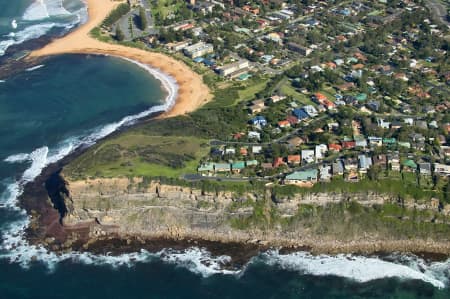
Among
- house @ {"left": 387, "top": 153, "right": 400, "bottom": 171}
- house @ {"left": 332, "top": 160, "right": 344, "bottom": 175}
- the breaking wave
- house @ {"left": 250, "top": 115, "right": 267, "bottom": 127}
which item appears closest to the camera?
house @ {"left": 332, "top": 160, "right": 344, "bottom": 175}

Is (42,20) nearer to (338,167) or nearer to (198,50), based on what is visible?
(198,50)

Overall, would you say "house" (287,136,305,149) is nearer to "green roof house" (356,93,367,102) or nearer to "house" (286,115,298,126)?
"house" (286,115,298,126)

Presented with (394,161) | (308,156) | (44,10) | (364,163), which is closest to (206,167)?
(308,156)

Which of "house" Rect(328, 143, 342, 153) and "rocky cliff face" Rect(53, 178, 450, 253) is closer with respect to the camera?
"rocky cliff face" Rect(53, 178, 450, 253)

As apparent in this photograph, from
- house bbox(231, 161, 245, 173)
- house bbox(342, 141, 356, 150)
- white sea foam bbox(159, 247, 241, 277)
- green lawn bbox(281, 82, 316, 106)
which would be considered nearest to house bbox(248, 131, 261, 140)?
house bbox(231, 161, 245, 173)

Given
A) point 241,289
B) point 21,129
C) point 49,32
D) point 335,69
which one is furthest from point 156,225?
point 49,32

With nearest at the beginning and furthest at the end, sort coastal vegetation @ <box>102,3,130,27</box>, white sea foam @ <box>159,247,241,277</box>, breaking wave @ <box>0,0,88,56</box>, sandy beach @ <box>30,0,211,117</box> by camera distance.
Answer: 1. white sea foam @ <box>159,247,241,277</box>
2. sandy beach @ <box>30,0,211,117</box>
3. breaking wave @ <box>0,0,88,56</box>
4. coastal vegetation @ <box>102,3,130,27</box>

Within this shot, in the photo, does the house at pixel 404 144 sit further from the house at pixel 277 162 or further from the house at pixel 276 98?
the house at pixel 276 98

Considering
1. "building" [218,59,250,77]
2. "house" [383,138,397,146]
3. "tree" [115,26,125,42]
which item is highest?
"tree" [115,26,125,42]
